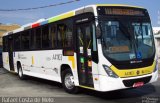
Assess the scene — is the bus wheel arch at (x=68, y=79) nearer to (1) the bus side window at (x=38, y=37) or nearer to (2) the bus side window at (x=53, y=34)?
(2) the bus side window at (x=53, y=34)

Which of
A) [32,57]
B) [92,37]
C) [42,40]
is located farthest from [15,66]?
[92,37]

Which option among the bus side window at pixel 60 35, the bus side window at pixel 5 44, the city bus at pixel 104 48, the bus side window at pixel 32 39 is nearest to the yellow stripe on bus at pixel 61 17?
the city bus at pixel 104 48

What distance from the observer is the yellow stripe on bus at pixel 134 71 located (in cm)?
A: 942

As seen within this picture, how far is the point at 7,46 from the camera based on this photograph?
20.9 metres

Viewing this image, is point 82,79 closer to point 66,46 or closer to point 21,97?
point 66,46

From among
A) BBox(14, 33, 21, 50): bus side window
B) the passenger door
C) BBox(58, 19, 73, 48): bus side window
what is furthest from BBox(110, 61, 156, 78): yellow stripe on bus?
the passenger door

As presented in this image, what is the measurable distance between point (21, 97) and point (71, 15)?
11.5 ft

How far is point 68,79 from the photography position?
11.8 m

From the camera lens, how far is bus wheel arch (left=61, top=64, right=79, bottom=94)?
11562 millimetres

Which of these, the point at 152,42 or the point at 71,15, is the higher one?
the point at 71,15

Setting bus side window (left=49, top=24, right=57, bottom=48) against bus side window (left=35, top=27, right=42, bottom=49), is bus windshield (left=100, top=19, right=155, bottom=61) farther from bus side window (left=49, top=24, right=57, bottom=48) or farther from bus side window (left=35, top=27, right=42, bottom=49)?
bus side window (left=35, top=27, right=42, bottom=49)

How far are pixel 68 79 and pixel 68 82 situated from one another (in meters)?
0.12

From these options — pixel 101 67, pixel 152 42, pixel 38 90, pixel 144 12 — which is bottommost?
pixel 38 90

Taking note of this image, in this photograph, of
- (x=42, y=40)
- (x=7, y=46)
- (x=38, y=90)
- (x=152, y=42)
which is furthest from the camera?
(x=7, y=46)
